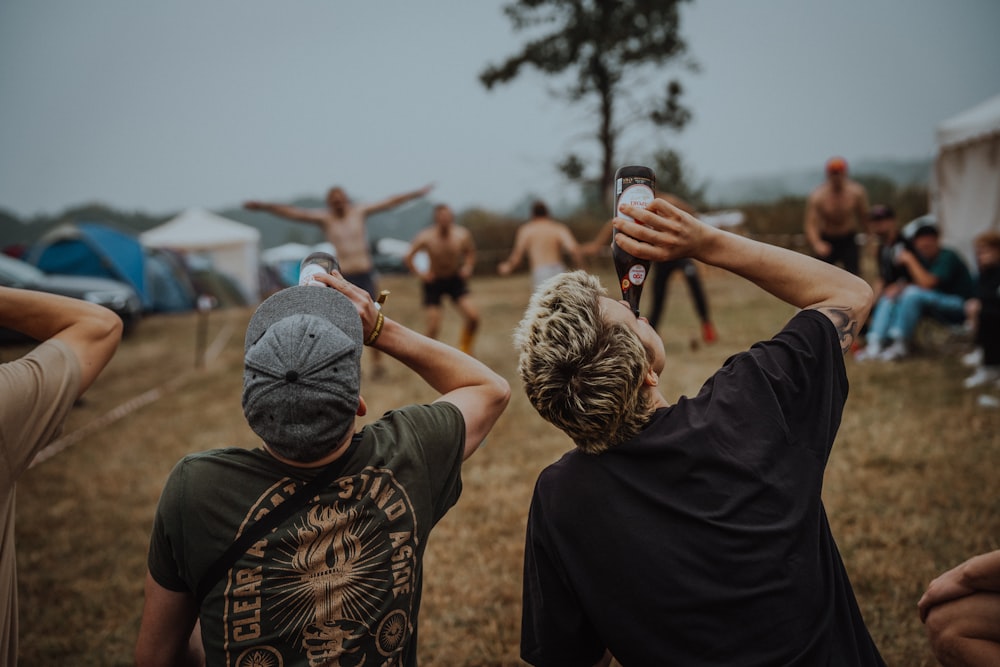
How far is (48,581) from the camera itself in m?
3.75

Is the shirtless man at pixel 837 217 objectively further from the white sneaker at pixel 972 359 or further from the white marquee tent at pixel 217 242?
the white marquee tent at pixel 217 242

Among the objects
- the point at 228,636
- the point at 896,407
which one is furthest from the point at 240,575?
the point at 896,407

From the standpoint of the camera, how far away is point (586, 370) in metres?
1.45

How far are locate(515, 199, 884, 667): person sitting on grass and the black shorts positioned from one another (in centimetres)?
661

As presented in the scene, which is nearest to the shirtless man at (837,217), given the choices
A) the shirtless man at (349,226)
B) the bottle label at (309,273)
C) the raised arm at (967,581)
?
the shirtless man at (349,226)

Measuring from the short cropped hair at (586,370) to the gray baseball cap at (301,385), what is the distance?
418mm

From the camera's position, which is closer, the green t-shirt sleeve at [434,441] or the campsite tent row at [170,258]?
the green t-shirt sleeve at [434,441]

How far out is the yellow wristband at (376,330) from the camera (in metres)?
1.64

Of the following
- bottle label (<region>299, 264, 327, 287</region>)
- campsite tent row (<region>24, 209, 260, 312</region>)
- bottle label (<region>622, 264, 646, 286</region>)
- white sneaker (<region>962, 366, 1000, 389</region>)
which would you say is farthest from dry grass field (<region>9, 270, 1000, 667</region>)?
campsite tent row (<region>24, 209, 260, 312</region>)

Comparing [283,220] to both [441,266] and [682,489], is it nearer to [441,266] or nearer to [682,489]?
[441,266]

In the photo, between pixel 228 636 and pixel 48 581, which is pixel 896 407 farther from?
pixel 48 581

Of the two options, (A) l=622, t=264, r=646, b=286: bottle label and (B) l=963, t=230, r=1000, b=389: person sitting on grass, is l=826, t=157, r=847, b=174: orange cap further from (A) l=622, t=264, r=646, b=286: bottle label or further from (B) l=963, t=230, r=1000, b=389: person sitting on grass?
(A) l=622, t=264, r=646, b=286: bottle label

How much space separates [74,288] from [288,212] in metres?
7.53

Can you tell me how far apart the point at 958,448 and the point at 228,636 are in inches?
191
